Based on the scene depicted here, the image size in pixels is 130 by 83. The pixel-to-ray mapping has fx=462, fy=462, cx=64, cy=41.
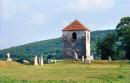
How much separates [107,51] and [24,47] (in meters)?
120

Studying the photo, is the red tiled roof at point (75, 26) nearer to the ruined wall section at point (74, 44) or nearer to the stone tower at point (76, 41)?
the stone tower at point (76, 41)

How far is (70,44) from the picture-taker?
77562mm

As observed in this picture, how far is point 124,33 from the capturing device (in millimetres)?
79625

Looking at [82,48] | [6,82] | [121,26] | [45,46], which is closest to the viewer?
[6,82]

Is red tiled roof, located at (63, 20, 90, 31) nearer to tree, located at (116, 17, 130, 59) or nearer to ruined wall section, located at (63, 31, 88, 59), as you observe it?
ruined wall section, located at (63, 31, 88, 59)

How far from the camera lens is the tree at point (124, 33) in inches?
3075

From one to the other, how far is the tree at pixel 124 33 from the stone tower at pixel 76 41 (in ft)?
20.6

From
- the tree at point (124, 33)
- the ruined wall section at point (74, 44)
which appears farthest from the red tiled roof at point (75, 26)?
the tree at point (124, 33)

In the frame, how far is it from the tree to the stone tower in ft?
20.6

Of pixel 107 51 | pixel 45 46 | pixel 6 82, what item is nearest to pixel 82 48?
pixel 107 51

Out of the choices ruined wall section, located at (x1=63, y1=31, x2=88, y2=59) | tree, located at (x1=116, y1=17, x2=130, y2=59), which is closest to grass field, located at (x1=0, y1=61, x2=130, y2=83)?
ruined wall section, located at (x1=63, y1=31, x2=88, y2=59)

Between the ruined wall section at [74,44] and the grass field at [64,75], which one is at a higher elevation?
the ruined wall section at [74,44]

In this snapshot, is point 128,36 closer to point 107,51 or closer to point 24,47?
point 107,51

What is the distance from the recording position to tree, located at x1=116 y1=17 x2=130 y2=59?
78.1m
